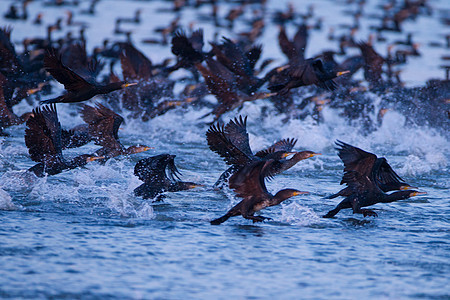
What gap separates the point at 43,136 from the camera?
8062mm

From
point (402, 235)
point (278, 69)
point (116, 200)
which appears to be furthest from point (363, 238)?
point (278, 69)

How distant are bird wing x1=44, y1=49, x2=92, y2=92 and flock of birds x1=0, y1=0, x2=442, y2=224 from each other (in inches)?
0.4

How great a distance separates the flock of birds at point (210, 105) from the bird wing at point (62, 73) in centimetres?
1

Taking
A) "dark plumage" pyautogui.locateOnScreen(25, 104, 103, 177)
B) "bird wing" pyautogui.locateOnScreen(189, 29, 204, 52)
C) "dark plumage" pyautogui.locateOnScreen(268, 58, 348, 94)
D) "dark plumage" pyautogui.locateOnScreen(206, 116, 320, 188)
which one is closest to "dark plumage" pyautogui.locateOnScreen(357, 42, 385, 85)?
"bird wing" pyautogui.locateOnScreen(189, 29, 204, 52)

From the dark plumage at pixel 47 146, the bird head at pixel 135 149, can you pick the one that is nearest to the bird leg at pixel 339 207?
the bird head at pixel 135 149

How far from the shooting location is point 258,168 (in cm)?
688

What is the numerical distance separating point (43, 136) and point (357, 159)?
3.29 meters

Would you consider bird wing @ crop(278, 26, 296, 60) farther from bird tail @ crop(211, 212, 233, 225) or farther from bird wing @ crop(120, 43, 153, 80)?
bird tail @ crop(211, 212, 233, 225)

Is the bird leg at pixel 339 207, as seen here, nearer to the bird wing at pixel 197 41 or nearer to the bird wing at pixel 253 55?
the bird wing at pixel 253 55

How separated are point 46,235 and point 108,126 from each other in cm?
268

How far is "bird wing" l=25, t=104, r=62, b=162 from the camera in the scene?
796 centimetres

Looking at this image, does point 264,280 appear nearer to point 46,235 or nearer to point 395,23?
point 46,235

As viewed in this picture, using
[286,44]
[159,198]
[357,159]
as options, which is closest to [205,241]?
[159,198]

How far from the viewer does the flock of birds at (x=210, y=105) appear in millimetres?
7395
